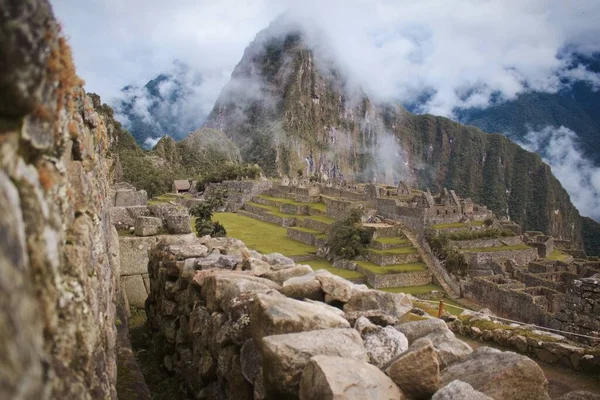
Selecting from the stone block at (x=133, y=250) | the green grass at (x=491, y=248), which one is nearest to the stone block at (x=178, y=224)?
the stone block at (x=133, y=250)

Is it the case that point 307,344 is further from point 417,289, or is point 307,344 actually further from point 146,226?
point 417,289

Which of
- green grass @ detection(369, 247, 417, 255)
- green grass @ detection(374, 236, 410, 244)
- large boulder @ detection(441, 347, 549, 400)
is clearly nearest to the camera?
large boulder @ detection(441, 347, 549, 400)

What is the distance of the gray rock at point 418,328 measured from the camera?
536cm

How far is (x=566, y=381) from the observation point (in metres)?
6.52

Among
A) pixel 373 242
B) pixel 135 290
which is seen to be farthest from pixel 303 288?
pixel 373 242

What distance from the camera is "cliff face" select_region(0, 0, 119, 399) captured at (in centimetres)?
186

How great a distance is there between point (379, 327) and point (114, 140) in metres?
89.0

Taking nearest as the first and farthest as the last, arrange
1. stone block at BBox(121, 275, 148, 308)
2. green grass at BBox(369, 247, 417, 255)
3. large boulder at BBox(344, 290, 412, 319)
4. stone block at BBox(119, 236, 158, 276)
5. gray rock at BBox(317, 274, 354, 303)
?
large boulder at BBox(344, 290, 412, 319), gray rock at BBox(317, 274, 354, 303), stone block at BBox(119, 236, 158, 276), stone block at BBox(121, 275, 148, 308), green grass at BBox(369, 247, 417, 255)

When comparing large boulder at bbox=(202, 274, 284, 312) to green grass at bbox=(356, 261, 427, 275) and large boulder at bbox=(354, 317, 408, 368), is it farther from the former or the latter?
green grass at bbox=(356, 261, 427, 275)

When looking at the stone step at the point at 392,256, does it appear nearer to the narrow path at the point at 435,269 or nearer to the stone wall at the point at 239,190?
the narrow path at the point at 435,269

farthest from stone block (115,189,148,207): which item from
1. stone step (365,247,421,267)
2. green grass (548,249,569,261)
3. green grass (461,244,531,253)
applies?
green grass (548,249,569,261)

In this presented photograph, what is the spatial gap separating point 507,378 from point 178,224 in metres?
7.84

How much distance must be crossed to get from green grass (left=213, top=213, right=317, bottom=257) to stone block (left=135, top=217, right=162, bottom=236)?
2364 centimetres

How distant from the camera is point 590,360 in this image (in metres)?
6.69
